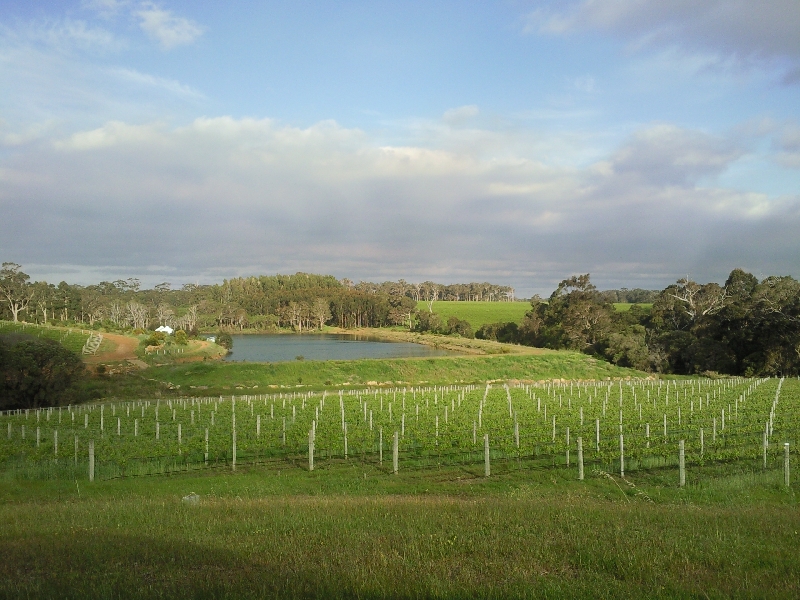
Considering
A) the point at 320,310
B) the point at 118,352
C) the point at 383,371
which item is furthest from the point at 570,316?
the point at 320,310

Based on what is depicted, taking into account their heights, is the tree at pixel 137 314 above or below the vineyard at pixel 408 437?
above

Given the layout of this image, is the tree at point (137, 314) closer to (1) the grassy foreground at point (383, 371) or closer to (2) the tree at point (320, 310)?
(2) the tree at point (320, 310)

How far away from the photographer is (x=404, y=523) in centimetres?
791

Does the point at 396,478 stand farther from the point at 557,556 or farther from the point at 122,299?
the point at 122,299

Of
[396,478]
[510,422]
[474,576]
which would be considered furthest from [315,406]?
[474,576]

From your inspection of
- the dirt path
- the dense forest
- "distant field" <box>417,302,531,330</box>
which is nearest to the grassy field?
"distant field" <box>417,302,531,330</box>

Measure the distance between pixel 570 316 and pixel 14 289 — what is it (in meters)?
96.3

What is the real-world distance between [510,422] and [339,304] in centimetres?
12698

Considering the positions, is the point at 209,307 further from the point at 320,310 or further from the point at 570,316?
the point at 570,316

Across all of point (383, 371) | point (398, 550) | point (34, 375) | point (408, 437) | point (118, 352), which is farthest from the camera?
point (118, 352)

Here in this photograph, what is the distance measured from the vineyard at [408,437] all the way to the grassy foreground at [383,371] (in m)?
16.6

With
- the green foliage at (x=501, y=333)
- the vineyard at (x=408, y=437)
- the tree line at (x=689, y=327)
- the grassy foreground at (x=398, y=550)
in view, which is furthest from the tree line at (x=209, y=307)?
the grassy foreground at (x=398, y=550)

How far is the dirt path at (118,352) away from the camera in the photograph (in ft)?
192

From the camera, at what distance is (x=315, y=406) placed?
108 feet
